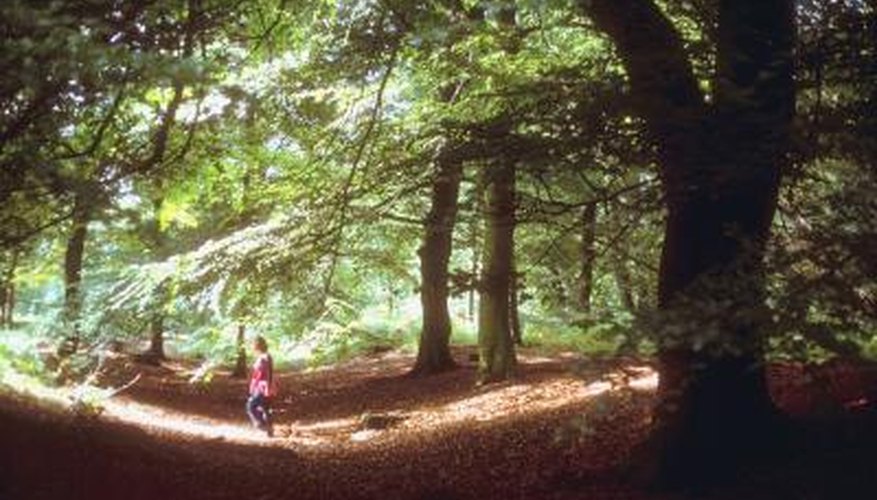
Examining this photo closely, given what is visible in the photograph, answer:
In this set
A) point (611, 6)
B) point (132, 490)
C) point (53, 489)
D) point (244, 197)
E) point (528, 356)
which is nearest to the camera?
point (611, 6)

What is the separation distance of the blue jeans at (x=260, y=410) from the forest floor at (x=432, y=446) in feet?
1.80

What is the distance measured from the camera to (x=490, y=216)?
9062 mm

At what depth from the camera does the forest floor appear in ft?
25.5

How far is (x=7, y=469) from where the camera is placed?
31.4 feet

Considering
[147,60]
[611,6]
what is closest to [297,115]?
[611,6]

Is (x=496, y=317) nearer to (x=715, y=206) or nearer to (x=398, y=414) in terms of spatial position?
(x=398, y=414)

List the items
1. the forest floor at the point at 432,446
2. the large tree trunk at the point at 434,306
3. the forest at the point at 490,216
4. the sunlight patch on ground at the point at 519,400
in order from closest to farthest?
1. the forest at the point at 490,216
2. the forest floor at the point at 432,446
3. the sunlight patch on ground at the point at 519,400
4. the large tree trunk at the point at 434,306

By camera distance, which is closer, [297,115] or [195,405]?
[297,115]

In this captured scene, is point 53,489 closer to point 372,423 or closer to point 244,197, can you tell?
point 244,197

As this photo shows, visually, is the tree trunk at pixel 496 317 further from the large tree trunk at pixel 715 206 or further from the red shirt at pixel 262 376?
the large tree trunk at pixel 715 206

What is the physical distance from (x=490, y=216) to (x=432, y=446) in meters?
5.90

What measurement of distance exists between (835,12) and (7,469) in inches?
340

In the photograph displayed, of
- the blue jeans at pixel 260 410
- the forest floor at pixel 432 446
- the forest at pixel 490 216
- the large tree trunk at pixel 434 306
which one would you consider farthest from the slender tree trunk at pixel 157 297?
the large tree trunk at pixel 434 306

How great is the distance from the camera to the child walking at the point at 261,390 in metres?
16.4
